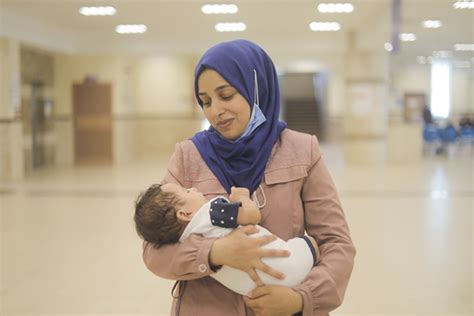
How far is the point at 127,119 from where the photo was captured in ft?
60.0

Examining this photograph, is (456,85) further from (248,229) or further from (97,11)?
(248,229)

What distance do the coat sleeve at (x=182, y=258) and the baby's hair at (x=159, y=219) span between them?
0.09 feet

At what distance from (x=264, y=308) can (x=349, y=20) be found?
1367cm

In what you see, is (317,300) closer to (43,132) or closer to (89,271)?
(89,271)

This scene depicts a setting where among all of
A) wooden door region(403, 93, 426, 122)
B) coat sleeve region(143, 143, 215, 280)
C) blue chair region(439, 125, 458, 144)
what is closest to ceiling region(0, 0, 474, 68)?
wooden door region(403, 93, 426, 122)

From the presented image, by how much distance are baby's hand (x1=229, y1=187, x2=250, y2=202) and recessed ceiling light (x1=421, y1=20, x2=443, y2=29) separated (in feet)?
43.8

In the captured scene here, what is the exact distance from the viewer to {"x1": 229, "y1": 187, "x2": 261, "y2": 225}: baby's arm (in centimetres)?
158

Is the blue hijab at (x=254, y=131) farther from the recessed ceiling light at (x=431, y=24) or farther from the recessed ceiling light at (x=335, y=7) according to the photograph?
the recessed ceiling light at (x=431, y=24)

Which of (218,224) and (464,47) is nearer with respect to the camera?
(218,224)

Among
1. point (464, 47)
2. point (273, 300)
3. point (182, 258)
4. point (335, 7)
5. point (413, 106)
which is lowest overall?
point (273, 300)

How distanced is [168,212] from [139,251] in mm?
4849

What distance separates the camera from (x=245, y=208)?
158 centimetres

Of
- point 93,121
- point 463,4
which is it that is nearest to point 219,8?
point 463,4

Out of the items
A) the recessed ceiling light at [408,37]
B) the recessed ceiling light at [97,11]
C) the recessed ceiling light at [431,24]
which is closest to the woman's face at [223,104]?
the recessed ceiling light at [97,11]
